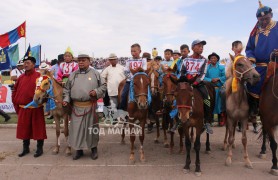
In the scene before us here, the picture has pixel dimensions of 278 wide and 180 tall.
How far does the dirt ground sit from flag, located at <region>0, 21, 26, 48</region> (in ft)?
26.6

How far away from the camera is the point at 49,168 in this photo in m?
5.46

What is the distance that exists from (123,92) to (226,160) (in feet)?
9.71

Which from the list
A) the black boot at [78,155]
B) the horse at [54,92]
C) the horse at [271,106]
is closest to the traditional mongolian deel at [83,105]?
the black boot at [78,155]

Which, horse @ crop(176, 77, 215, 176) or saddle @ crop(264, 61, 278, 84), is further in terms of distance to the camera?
saddle @ crop(264, 61, 278, 84)

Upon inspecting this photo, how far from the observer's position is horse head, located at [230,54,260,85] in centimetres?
499

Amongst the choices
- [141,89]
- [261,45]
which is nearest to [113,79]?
[141,89]

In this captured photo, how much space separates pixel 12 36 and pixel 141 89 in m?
11.0

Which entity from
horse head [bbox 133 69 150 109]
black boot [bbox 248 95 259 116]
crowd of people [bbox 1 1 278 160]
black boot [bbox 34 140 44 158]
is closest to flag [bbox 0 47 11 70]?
crowd of people [bbox 1 1 278 160]

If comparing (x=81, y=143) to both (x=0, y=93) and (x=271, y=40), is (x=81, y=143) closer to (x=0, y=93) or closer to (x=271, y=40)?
(x=271, y=40)

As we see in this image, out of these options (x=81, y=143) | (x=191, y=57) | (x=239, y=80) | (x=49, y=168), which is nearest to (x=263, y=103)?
(x=239, y=80)

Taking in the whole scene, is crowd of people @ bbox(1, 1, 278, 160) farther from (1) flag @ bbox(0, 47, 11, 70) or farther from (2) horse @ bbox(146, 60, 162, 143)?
(1) flag @ bbox(0, 47, 11, 70)

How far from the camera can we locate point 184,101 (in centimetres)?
481

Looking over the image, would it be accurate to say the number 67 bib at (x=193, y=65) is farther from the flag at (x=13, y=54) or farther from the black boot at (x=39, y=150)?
the flag at (x=13, y=54)

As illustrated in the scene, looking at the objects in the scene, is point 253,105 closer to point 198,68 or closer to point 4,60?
point 198,68
